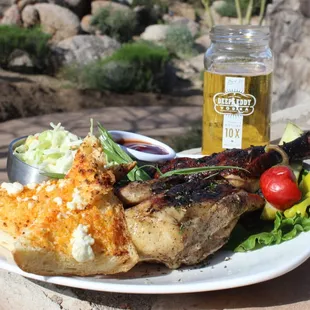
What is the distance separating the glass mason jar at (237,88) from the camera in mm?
2891

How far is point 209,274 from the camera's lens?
191 centimetres

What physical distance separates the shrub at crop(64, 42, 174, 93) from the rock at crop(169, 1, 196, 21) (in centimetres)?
463

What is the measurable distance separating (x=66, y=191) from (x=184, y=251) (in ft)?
1.37

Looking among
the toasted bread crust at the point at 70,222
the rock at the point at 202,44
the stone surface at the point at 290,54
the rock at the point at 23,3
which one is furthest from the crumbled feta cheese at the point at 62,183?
the rock at the point at 202,44

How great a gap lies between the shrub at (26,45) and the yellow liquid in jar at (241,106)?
769cm

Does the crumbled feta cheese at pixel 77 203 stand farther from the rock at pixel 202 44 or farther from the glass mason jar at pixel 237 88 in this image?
the rock at pixel 202 44

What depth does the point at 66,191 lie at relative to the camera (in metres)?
1.89

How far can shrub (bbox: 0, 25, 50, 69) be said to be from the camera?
10.2 m

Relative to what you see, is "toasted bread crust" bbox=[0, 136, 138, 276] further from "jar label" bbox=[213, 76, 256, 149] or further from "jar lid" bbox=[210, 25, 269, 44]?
"jar lid" bbox=[210, 25, 269, 44]

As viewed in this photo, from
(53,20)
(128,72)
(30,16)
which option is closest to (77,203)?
(128,72)

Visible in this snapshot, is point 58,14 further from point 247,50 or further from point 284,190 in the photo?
point 284,190

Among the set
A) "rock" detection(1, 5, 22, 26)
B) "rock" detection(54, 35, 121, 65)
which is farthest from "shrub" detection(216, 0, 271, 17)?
"rock" detection(1, 5, 22, 26)

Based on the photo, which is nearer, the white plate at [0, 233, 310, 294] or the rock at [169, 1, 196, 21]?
the white plate at [0, 233, 310, 294]

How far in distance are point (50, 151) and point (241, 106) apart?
939mm
